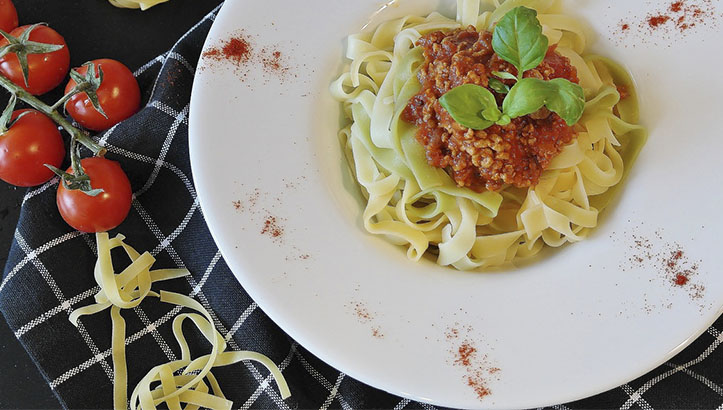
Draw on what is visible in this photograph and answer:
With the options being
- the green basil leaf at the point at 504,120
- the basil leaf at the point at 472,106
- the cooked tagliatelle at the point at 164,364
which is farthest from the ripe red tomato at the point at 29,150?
the green basil leaf at the point at 504,120

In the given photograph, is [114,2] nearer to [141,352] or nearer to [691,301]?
[141,352]

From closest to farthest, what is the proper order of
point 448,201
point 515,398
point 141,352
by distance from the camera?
1. point 515,398
2. point 448,201
3. point 141,352

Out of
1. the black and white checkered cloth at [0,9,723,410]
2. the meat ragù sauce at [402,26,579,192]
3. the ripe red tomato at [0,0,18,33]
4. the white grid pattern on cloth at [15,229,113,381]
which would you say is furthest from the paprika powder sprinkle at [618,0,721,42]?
the ripe red tomato at [0,0,18,33]

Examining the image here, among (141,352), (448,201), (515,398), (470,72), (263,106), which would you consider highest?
(470,72)

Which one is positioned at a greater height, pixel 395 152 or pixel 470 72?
pixel 470 72

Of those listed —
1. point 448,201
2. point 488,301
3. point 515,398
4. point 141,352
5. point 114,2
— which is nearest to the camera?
point 515,398

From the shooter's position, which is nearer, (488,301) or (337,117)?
(488,301)

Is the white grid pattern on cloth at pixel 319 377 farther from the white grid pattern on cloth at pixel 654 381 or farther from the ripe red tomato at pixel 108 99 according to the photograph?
the ripe red tomato at pixel 108 99

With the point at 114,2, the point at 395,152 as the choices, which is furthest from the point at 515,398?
the point at 114,2
